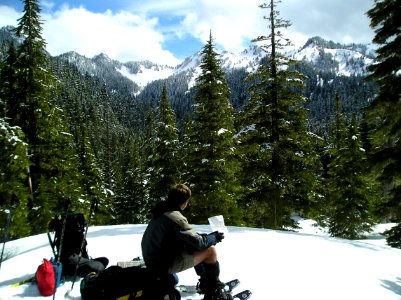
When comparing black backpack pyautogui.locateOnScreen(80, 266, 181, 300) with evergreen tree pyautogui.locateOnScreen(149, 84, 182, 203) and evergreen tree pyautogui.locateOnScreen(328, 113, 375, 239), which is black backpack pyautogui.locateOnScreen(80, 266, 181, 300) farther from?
evergreen tree pyautogui.locateOnScreen(328, 113, 375, 239)

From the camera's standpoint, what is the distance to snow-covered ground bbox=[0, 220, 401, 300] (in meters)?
6.27

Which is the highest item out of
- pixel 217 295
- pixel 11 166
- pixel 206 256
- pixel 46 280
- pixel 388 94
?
pixel 388 94

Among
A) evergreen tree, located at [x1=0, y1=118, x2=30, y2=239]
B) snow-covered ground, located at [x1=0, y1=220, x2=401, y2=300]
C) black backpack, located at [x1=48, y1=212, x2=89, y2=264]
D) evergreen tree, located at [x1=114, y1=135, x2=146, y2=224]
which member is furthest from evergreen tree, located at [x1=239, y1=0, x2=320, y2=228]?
evergreen tree, located at [x1=114, y1=135, x2=146, y2=224]

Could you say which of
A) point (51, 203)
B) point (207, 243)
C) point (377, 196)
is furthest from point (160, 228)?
point (377, 196)

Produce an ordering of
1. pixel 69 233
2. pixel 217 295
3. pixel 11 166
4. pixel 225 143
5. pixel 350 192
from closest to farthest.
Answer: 1. pixel 217 295
2. pixel 69 233
3. pixel 11 166
4. pixel 225 143
5. pixel 350 192

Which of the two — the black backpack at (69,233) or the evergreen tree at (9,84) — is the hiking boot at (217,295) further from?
the evergreen tree at (9,84)

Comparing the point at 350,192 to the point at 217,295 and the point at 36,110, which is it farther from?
the point at 217,295

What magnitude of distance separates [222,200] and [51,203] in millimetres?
9842

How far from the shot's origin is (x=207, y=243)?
513 cm

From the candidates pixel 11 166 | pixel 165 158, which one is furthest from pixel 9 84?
pixel 165 158

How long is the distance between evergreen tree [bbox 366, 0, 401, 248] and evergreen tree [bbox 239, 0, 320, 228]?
16.5ft

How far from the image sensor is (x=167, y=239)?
4992 millimetres

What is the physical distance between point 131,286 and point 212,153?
16750 millimetres

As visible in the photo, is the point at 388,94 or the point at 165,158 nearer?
the point at 388,94
